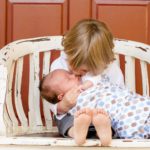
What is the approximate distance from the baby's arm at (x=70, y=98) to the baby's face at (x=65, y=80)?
1.2 inches

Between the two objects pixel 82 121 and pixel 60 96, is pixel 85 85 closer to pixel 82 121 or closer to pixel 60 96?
pixel 60 96

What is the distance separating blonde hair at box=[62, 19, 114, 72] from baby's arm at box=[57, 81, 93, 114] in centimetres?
6

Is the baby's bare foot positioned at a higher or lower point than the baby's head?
lower

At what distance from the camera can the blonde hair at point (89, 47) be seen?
2.03 metres

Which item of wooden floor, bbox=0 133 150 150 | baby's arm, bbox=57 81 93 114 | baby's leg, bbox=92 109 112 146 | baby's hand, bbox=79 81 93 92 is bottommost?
wooden floor, bbox=0 133 150 150

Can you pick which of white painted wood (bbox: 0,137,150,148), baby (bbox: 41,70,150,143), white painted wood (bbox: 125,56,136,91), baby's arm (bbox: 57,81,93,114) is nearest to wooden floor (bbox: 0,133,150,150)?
white painted wood (bbox: 0,137,150,148)

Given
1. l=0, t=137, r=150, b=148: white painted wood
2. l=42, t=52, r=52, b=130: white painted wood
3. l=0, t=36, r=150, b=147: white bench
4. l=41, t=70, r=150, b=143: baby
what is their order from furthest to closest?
l=42, t=52, r=52, b=130: white painted wood < l=0, t=36, r=150, b=147: white bench < l=41, t=70, r=150, b=143: baby < l=0, t=137, r=150, b=148: white painted wood

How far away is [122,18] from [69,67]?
78 centimetres

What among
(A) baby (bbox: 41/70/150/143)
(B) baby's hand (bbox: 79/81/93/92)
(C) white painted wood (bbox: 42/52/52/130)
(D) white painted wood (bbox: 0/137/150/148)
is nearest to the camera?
(D) white painted wood (bbox: 0/137/150/148)

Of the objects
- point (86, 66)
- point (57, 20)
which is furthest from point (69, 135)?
point (57, 20)

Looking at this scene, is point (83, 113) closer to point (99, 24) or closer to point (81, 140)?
point (81, 140)

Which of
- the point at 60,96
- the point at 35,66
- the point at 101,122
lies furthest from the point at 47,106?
the point at 101,122

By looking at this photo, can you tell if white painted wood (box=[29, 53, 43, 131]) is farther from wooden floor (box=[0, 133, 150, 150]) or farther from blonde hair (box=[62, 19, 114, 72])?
wooden floor (box=[0, 133, 150, 150])

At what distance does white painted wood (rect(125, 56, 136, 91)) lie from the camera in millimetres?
2447
